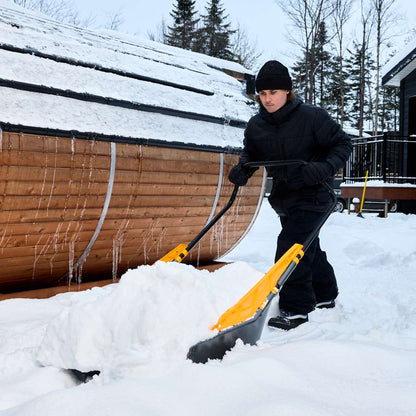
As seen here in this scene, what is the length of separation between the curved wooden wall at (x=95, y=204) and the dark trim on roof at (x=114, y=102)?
1.25ft

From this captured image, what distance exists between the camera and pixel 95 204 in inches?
159

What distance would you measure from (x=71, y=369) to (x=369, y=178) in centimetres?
1274

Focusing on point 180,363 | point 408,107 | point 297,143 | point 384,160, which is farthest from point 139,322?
point 408,107

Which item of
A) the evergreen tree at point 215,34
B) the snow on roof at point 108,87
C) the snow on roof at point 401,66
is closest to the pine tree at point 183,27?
the evergreen tree at point 215,34

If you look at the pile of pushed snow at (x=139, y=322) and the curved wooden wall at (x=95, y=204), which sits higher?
the curved wooden wall at (x=95, y=204)

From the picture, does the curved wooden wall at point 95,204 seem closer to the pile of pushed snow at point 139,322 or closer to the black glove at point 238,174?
the black glove at point 238,174

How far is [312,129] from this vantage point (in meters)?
3.55

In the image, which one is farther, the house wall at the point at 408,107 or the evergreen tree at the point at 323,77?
the evergreen tree at the point at 323,77

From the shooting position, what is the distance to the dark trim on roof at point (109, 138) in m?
3.43

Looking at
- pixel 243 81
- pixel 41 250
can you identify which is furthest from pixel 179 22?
pixel 41 250

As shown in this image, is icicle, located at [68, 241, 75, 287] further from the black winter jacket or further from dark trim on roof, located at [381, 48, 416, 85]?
dark trim on roof, located at [381, 48, 416, 85]

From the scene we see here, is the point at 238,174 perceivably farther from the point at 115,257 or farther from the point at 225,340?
the point at 115,257

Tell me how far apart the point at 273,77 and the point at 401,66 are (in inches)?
494

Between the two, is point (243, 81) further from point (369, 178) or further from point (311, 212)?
point (369, 178)
